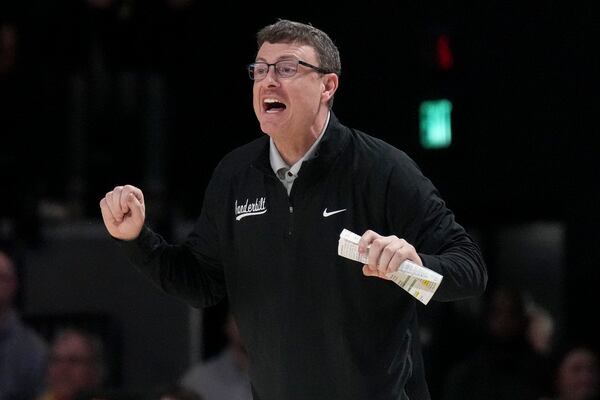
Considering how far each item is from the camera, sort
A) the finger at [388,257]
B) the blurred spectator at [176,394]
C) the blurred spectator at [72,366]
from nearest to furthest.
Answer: the finger at [388,257] < the blurred spectator at [176,394] < the blurred spectator at [72,366]

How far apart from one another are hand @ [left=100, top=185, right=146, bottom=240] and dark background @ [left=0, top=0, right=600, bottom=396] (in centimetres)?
305

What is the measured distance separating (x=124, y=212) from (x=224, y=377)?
271cm

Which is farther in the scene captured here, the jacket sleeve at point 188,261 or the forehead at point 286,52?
the jacket sleeve at point 188,261

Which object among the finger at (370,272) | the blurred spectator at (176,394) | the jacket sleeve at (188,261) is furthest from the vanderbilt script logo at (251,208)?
the blurred spectator at (176,394)

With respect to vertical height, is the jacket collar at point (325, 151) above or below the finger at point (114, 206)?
above

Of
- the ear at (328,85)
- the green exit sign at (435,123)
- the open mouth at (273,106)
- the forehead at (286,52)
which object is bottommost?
the green exit sign at (435,123)

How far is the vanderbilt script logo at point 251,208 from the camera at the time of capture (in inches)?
139

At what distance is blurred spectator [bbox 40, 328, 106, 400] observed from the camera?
5.88m

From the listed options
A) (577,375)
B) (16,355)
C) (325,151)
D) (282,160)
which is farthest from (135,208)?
Result: (577,375)

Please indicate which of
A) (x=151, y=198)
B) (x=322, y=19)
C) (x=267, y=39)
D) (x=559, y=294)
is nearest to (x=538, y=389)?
(x=559, y=294)

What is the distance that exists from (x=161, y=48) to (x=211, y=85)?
0.99 m

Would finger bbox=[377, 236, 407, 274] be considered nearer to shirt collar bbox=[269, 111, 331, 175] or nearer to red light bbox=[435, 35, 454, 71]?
shirt collar bbox=[269, 111, 331, 175]

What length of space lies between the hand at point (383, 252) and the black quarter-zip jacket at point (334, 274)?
0.74 ft

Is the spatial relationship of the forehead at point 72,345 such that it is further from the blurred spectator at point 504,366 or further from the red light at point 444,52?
the red light at point 444,52
